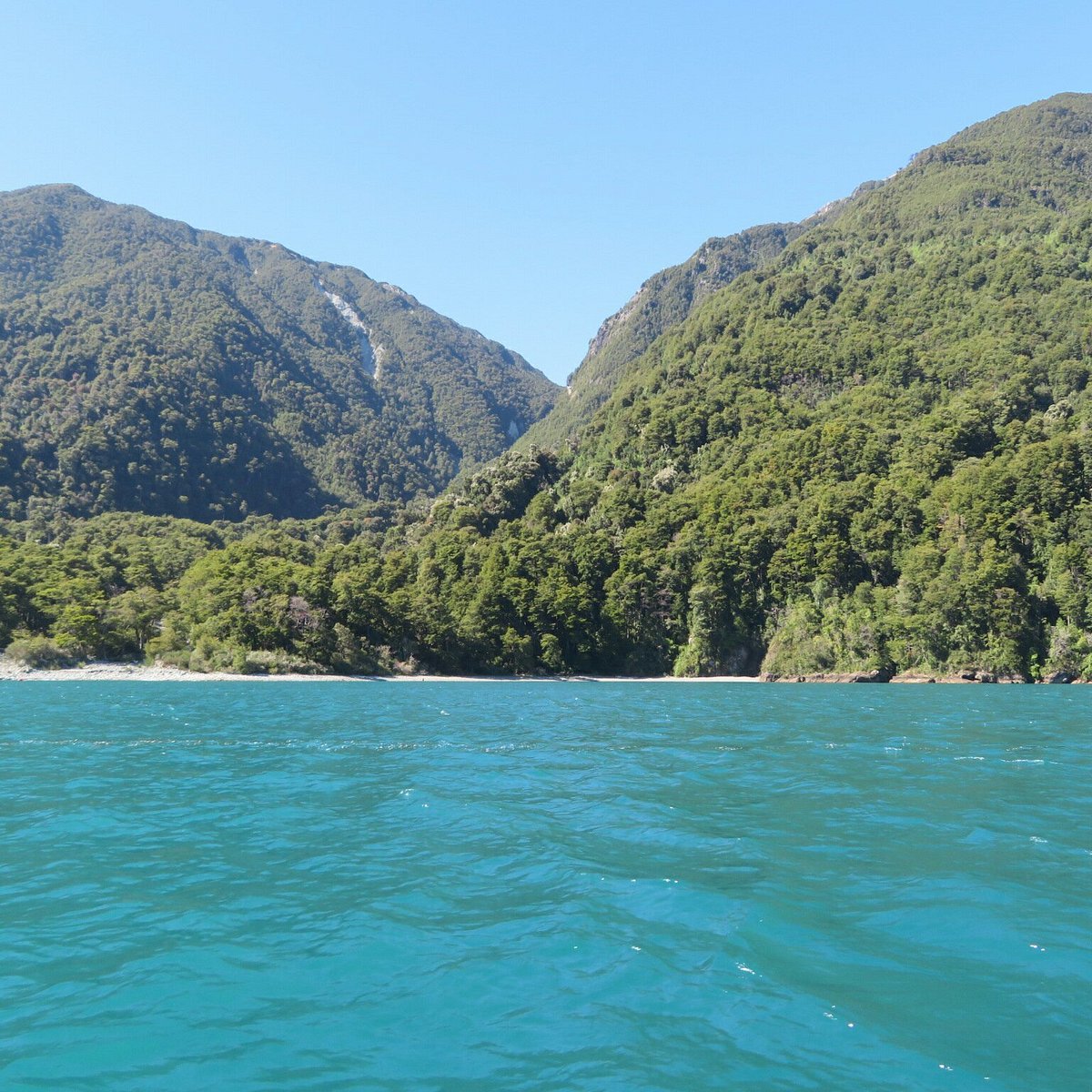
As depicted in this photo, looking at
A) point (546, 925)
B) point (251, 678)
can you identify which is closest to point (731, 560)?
point (251, 678)

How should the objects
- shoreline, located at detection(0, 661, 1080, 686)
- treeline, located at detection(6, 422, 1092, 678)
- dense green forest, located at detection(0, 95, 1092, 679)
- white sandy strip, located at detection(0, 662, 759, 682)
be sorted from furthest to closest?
1. dense green forest, located at detection(0, 95, 1092, 679)
2. treeline, located at detection(6, 422, 1092, 678)
3. shoreline, located at detection(0, 661, 1080, 686)
4. white sandy strip, located at detection(0, 662, 759, 682)

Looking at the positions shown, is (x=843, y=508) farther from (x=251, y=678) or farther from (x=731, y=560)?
(x=251, y=678)

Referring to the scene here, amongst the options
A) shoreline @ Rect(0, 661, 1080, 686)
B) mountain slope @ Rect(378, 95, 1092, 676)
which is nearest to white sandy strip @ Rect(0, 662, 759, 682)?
shoreline @ Rect(0, 661, 1080, 686)

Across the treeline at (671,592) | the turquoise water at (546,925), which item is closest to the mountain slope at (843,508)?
the treeline at (671,592)

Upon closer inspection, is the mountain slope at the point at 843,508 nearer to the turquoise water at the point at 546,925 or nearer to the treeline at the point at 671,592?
the treeline at the point at 671,592

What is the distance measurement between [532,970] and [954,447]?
122100 mm

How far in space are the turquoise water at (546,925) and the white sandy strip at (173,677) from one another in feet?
211

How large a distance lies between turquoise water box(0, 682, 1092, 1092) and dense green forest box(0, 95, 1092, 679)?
71231mm

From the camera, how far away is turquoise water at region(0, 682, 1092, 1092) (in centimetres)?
861

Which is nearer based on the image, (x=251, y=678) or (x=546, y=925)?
(x=546, y=925)

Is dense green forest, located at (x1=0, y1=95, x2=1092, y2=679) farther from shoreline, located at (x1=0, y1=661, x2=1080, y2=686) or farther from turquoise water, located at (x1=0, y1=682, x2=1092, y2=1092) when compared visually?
turquoise water, located at (x1=0, y1=682, x2=1092, y2=1092)

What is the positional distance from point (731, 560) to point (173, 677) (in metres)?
71.5

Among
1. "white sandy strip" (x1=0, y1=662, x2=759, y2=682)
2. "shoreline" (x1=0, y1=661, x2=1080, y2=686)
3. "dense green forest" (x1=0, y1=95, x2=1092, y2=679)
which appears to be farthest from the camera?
"dense green forest" (x1=0, y1=95, x2=1092, y2=679)

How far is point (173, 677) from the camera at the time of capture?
294ft
